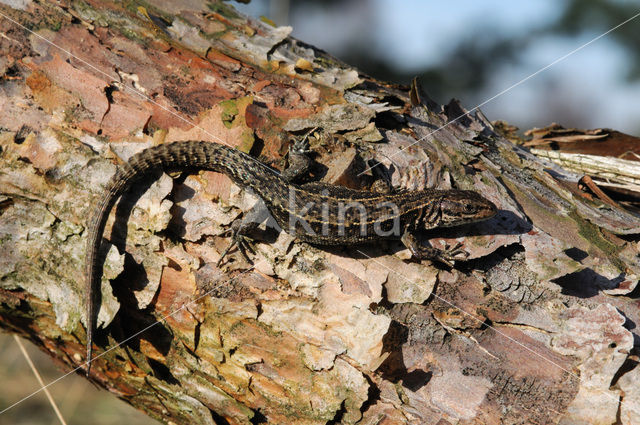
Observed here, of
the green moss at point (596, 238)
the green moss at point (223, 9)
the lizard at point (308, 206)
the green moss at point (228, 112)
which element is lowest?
the lizard at point (308, 206)

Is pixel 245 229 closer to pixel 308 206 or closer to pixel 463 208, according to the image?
pixel 308 206

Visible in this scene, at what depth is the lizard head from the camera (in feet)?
14.5

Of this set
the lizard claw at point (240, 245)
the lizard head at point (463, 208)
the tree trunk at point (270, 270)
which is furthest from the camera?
the lizard head at point (463, 208)

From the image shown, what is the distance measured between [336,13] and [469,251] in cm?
1159

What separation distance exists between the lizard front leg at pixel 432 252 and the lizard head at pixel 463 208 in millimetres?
407

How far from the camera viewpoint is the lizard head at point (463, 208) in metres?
4.43

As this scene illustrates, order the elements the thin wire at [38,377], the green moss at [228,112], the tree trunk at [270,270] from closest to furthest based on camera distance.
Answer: the tree trunk at [270,270] → the thin wire at [38,377] → the green moss at [228,112]

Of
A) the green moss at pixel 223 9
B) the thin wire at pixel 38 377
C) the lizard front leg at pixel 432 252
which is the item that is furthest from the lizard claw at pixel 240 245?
the green moss at pixel 223 9

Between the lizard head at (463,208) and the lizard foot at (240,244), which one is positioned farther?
the lizard head at (463,208)

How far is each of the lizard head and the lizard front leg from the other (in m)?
0.41

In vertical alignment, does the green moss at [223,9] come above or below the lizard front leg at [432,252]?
above

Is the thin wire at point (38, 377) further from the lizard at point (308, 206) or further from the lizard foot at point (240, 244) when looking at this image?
the lizard foot at point (240, 244)

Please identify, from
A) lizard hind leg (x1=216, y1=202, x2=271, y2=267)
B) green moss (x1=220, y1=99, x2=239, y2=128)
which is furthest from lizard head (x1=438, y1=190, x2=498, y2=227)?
green moss (x1=220, y1=99, x2=239, y2=128)

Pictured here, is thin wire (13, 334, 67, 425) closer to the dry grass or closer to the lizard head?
the dry grass
